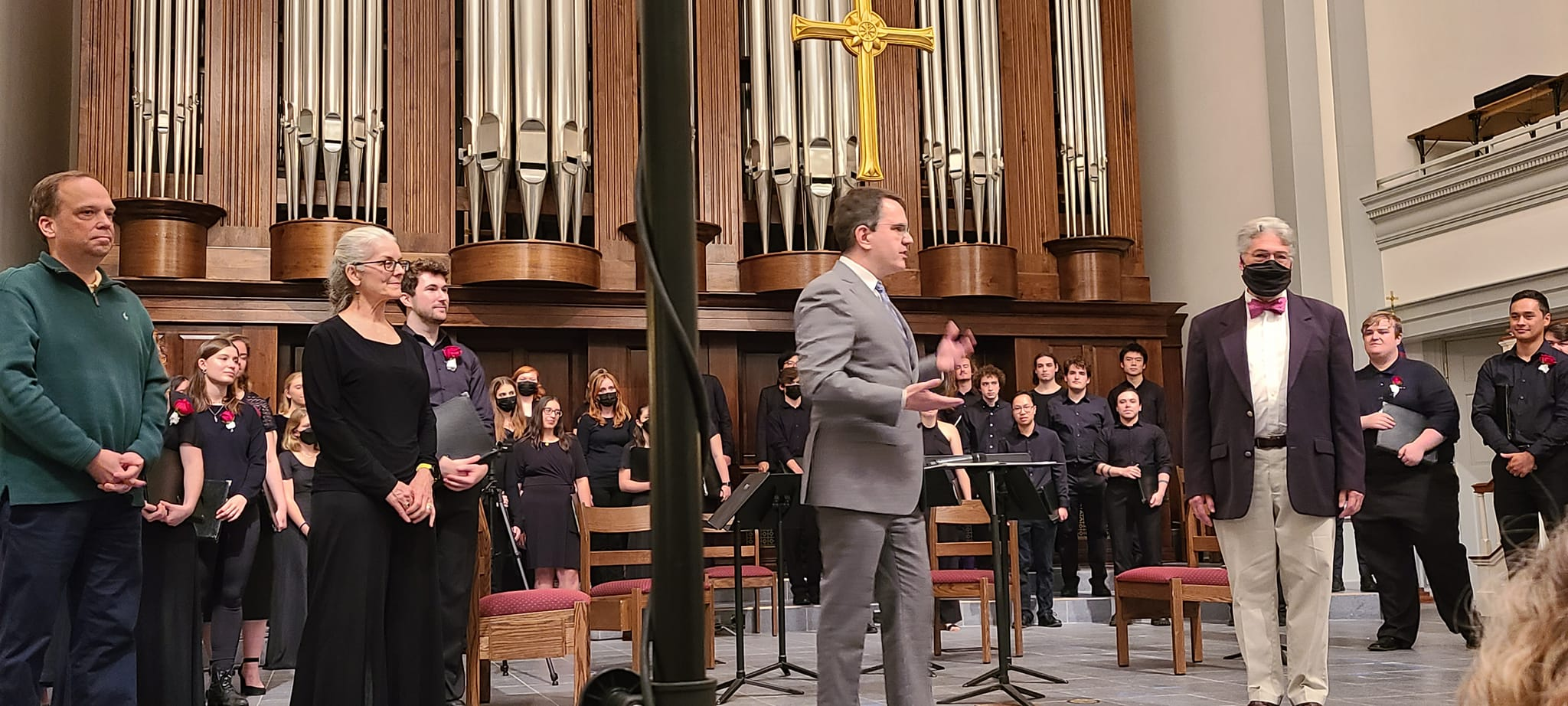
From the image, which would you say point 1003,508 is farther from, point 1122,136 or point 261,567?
point 1122,136

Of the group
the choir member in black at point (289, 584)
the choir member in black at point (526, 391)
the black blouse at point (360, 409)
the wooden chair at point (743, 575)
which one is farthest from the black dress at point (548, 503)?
the black blouse at point (360, 409)

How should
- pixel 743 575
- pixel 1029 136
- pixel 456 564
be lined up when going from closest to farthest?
1. pixel 456 564
2. pixel 743 575
3. pixel 1029 136

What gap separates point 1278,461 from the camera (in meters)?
4.14

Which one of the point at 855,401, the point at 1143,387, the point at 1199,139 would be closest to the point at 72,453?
the point at 855,401

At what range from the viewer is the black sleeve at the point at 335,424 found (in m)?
3.42

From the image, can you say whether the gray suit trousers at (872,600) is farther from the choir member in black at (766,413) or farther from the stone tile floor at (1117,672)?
the choir member in black at (766,413)

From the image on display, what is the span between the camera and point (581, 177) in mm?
9336

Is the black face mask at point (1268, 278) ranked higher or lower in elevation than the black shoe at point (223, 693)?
higher

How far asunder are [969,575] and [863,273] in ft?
9.11

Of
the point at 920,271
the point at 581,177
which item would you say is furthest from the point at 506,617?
the point at 920,271

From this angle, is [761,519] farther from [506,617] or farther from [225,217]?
[225,217]

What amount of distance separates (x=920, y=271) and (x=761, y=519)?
494 centimetres

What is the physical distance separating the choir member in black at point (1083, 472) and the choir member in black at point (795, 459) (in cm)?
167

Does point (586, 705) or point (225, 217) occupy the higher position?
point (225, 217)
